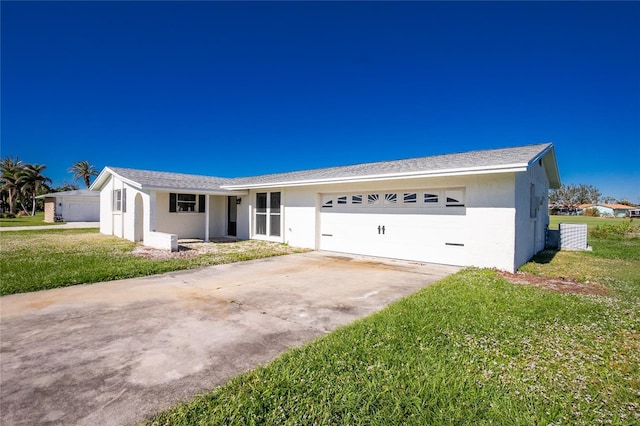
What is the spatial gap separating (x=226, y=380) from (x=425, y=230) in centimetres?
799

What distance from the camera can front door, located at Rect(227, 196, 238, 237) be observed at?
16.9m

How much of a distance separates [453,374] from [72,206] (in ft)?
120

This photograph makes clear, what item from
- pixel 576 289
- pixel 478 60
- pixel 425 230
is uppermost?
pixel 478 60

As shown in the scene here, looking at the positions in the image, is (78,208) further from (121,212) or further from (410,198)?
(410,198)

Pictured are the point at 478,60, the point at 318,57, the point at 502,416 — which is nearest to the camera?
the point at 502,416

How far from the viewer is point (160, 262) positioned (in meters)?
8.76

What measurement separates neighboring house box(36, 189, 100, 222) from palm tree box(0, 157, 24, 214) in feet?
59.6

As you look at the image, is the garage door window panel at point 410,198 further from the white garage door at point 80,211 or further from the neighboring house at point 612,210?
the neighboring house at point 612,210

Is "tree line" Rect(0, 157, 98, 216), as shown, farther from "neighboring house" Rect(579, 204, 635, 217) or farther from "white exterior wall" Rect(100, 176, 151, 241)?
"neighboring house" Rect(579, 204, 635, 217)

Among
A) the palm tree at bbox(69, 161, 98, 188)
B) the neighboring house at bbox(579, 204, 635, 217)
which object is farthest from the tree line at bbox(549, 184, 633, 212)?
the palm tree at bbox(69, 161, 98, 188)

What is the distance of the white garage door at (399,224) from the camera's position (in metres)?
9.00

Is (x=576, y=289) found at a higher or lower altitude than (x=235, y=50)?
lower

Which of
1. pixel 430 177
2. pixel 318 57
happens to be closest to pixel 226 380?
pixel 430 177

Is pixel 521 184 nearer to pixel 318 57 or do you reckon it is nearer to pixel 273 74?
pixel 318 57
